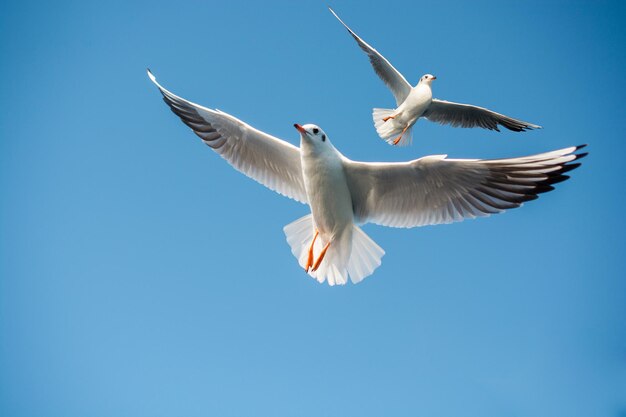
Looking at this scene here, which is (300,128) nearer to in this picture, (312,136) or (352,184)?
(312,136)

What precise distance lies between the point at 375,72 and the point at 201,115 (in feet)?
12.6

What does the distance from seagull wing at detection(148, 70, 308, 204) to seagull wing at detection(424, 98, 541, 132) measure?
3726 millimetres

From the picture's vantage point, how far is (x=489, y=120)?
28.3 ft

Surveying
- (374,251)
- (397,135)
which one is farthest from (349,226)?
(397,135)

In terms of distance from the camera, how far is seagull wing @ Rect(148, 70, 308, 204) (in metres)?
5.29

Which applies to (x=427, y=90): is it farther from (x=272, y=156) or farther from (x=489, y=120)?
(x=272, y=156)

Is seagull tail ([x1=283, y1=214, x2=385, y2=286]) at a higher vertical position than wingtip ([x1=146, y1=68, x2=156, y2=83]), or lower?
lower

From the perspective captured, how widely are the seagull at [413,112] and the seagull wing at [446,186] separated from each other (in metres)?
3.43

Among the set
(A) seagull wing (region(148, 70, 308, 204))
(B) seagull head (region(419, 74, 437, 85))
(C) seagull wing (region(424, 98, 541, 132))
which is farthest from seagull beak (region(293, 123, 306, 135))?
(B) seagull head (region(419, 74, 437, 85))

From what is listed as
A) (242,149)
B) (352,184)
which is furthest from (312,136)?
(242,149)

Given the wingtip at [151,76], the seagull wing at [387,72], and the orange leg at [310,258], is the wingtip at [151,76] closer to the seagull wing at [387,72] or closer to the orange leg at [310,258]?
the orange leg at [310,258]

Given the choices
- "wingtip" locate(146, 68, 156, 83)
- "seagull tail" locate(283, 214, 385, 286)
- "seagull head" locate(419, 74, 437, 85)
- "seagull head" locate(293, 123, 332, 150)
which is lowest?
"seagull tail" locate(283, 214, 385, 286)

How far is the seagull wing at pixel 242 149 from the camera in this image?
5.29 m

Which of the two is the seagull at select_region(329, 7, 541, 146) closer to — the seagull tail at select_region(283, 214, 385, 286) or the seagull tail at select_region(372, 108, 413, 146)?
the seagull tail at select_region(372, 108, 413, 146)
